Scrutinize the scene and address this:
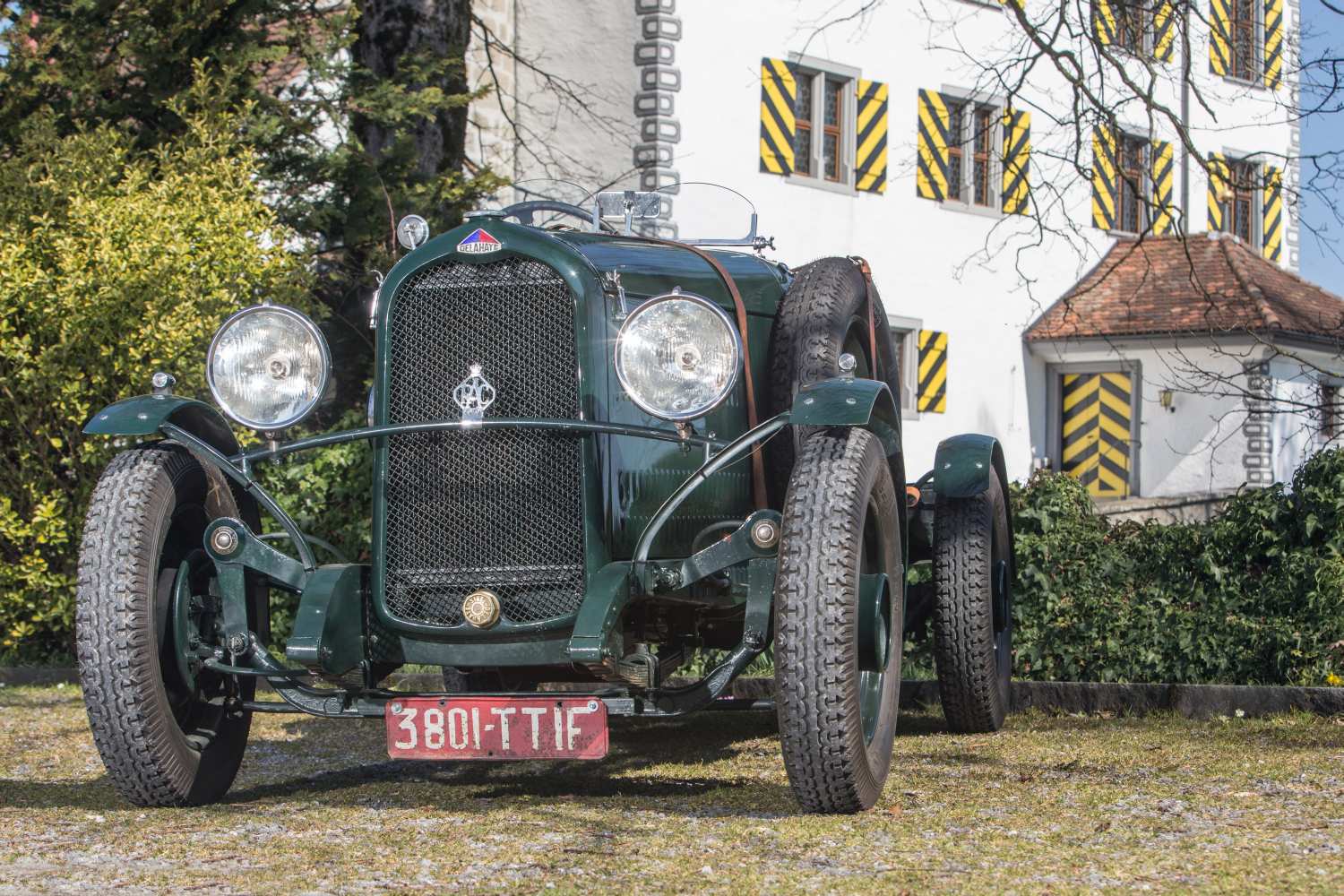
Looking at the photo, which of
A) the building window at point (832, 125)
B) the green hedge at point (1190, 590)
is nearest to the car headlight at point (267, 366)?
the green hedge at point (1190, 590)

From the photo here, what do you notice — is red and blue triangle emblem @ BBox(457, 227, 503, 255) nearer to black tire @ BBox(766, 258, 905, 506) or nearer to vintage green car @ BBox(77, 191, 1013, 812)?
vintage green car @ BBox(77, 191, 1013, 812)

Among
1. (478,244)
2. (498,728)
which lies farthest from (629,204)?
(498,728)

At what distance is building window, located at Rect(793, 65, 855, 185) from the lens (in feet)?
77.2

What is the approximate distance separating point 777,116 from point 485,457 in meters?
18.3

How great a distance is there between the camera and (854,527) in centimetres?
488

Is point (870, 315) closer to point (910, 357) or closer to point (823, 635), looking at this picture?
point (823, 635)

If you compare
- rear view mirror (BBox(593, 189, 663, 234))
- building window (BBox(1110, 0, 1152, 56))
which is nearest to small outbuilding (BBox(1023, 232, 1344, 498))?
building window (BBox(1110, 0, 1152, 56))

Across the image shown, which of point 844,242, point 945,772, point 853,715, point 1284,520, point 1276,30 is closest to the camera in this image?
point 853,715

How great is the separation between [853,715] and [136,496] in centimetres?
210

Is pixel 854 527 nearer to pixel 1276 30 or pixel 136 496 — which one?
pixel 136 496

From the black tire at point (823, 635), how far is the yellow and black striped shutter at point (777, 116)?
717 inches

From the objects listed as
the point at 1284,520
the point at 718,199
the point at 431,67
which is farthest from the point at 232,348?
the point at 431,67

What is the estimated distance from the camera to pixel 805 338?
20.1 feet

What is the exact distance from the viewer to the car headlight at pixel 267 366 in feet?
17.7
